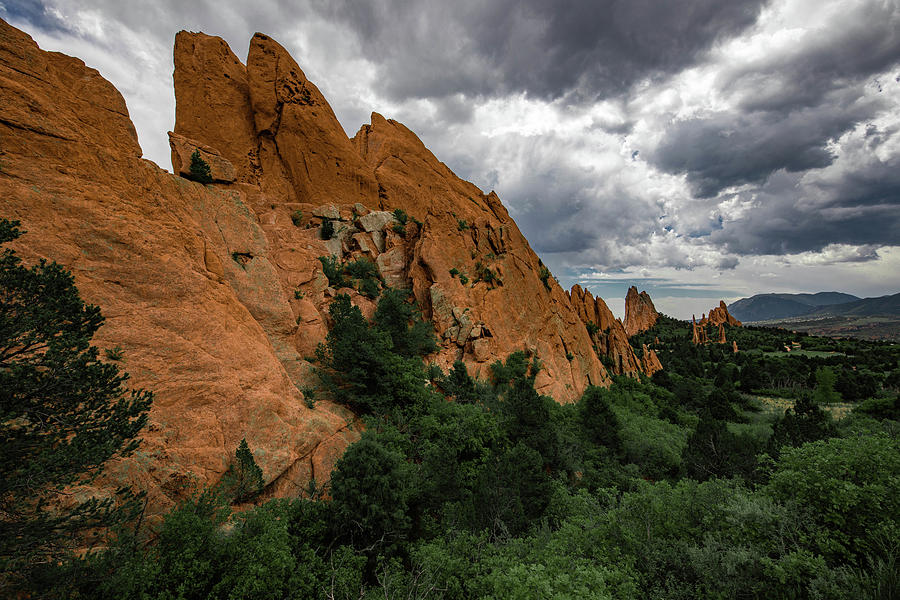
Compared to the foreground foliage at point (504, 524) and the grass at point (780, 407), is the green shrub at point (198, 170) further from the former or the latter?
the grass at point (780, 407)

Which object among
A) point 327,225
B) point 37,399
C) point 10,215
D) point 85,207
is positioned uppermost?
point 327,225

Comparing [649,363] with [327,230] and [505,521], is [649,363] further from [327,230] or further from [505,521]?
[327,230]

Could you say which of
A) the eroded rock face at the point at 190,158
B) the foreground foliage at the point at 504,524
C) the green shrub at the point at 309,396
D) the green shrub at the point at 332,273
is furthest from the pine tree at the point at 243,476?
the eroded rock face at the point at 190,158

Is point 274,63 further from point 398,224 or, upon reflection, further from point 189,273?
point 189,273

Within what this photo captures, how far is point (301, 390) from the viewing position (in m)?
16.4

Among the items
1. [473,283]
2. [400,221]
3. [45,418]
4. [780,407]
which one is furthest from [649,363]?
[45,418]

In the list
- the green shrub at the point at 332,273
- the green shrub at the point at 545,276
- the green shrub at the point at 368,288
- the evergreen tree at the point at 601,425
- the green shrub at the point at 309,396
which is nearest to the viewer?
the green shrub at the point at 309,396

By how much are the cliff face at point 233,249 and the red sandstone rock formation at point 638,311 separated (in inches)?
3072

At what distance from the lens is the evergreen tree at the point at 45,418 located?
5746 mm

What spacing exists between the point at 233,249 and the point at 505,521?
68.1ft

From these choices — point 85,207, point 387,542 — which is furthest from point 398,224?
point 387,542

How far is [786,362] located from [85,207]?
329 ft

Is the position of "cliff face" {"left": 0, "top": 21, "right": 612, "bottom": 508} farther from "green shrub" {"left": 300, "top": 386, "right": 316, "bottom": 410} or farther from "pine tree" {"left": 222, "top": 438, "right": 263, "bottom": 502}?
"green shrub" {"left": 300, "top": 386, "right": 316, "bottom": 410}

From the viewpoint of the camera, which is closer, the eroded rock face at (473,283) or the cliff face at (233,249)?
the cliff face at (233,249)
